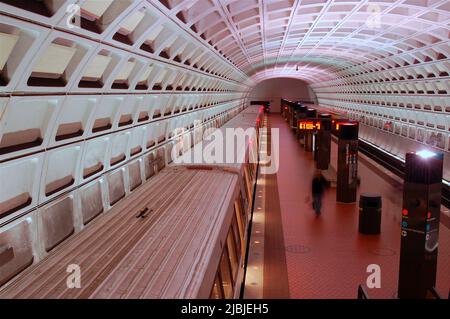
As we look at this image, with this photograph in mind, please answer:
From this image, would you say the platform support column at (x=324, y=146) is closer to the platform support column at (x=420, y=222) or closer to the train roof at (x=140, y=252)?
the train roof at (x=140, y=252)

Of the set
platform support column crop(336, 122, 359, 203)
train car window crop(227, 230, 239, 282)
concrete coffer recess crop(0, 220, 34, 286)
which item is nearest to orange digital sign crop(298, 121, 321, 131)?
platform support column crop(336, 122, 359, 203)

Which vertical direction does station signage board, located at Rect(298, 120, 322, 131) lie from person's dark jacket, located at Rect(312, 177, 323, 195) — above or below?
above

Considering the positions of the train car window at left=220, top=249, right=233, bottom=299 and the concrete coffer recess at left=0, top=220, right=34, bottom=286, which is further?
the train car window at left=220, top=249, right=233, bottom=299

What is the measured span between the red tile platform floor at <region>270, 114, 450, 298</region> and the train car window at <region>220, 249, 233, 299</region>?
79.7 inches

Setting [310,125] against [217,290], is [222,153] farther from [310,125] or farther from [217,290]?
[217,290]

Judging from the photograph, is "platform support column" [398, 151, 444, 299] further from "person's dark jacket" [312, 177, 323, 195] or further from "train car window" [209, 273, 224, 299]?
"person's dark jacket" [312, 177, 323, 195]

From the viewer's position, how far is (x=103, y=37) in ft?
21.2

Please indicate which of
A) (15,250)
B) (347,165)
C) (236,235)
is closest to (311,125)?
(347,165)

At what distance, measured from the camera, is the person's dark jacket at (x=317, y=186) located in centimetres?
1742

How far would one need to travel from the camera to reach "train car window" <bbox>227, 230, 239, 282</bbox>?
24.7ft

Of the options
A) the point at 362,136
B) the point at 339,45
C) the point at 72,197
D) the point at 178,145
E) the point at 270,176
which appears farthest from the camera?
the point at 362,136

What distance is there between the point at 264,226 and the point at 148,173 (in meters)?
3.66
